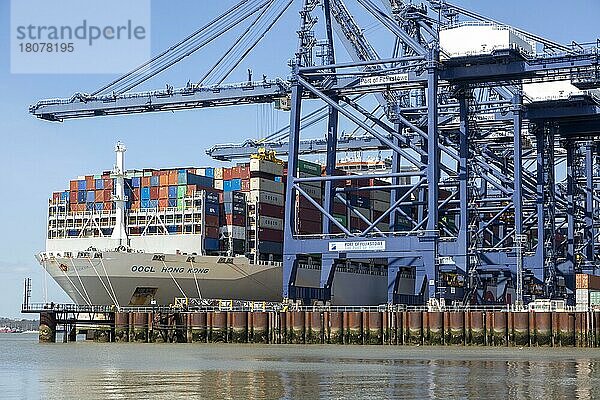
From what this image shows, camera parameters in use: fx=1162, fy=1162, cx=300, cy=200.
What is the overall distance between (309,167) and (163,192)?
12.2 meters

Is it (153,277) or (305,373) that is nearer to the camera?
(305,373)

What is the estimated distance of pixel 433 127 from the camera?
55375 mm

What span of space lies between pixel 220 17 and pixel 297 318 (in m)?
19.9

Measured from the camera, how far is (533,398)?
26172mm

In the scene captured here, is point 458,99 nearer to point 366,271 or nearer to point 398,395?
point 366,271

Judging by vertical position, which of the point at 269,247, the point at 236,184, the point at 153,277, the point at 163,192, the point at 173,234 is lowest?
the point at 153,277

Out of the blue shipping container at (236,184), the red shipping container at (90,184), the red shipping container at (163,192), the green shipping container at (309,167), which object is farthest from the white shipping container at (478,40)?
the red shipping container at (90,184)

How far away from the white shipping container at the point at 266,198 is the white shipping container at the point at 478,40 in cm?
1857

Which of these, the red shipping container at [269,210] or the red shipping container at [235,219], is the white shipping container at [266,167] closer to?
the red shipping container at [269,210]

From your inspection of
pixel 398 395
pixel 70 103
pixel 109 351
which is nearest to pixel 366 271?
pixel 70 103

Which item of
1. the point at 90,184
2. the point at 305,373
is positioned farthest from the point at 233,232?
the point at 305,373

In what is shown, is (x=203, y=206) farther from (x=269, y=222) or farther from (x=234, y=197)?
(x=269, y=222)

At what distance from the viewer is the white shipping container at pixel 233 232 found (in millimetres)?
68812

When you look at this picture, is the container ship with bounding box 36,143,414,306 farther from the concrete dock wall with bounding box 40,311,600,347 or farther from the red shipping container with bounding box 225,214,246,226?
the concrete dock wall with bounding box 40,311,600,347
